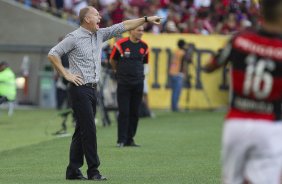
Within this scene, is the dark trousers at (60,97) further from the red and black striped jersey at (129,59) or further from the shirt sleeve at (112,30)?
the shirt sleeve at (112,30)

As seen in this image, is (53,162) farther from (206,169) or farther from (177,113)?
(177,113)

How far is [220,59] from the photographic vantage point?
322 inches

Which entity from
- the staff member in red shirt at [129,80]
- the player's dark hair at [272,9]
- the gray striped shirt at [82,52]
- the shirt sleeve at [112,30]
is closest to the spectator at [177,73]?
the staff member in red shirt at [129,80]

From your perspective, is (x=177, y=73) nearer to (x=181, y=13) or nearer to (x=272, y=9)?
(x=181, y=13)

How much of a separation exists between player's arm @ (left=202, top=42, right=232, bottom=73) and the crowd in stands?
74.9 ft

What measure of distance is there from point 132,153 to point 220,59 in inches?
340

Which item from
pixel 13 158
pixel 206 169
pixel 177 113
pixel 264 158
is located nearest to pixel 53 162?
pixel 13 158

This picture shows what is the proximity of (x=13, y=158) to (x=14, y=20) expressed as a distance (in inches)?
678

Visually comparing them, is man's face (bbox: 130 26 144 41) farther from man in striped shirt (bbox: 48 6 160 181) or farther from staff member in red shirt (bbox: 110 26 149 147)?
man in striped shirt (bbox: 48 6 160 181)

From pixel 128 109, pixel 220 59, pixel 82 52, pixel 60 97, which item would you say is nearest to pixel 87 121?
pixel 82 52

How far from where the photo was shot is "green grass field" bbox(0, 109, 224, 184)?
1333 centimetres

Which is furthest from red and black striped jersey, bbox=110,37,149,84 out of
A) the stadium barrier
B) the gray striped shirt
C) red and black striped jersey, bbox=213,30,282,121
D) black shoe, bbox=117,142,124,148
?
the stadium barrier

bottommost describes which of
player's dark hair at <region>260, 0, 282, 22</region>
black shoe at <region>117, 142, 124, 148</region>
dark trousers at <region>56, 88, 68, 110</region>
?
black shoe at <region>117, 142, 124, 148</region>

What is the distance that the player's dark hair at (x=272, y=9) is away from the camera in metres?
7.78
